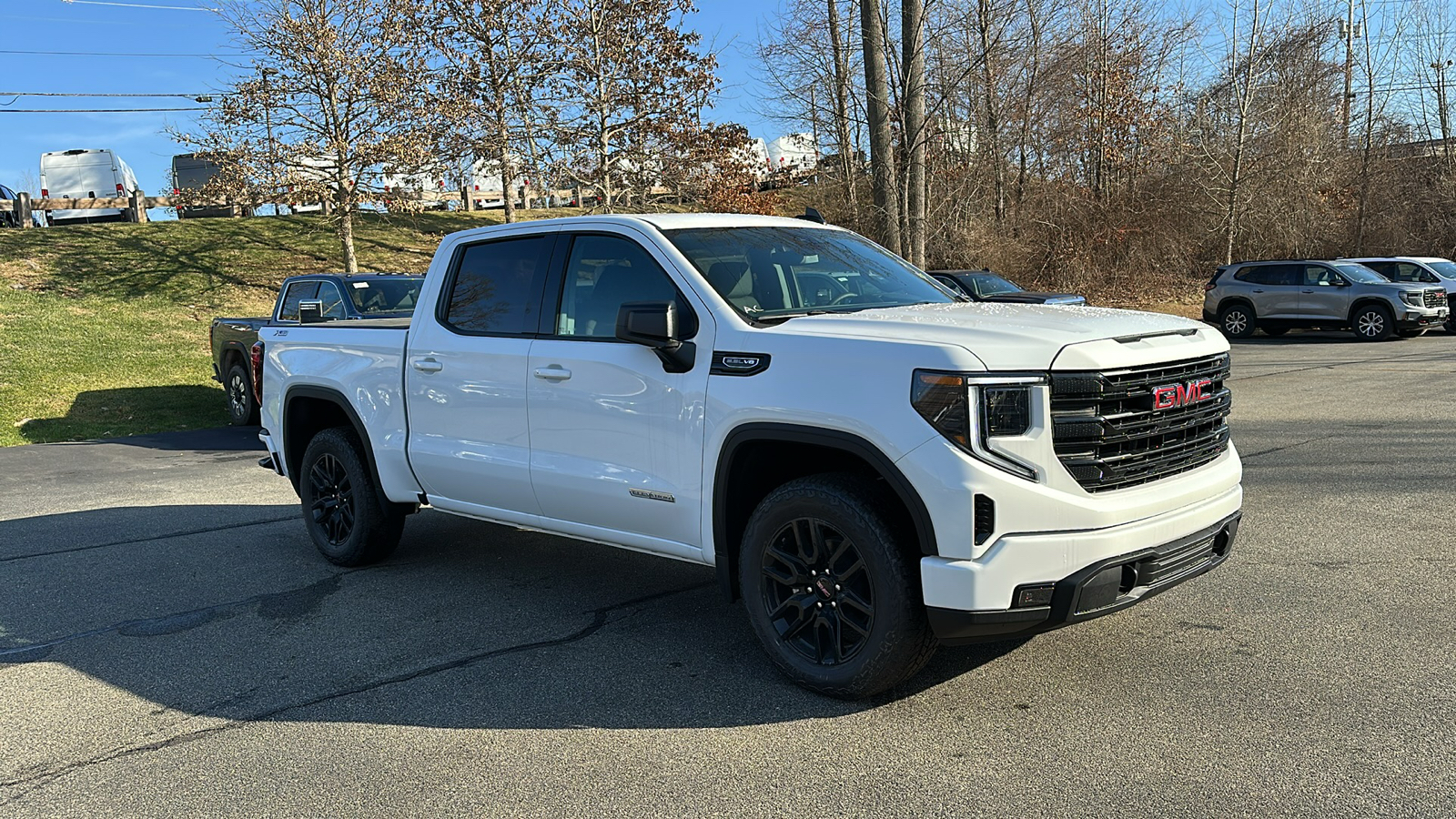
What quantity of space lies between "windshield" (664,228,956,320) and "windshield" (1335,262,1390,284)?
68.4 ft

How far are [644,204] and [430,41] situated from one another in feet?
19.2

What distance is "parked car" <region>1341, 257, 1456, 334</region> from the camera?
2353cm

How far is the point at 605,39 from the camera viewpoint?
78.6 feet

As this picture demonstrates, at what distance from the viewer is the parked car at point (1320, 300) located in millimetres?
22344

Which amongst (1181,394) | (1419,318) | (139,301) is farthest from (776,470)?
(139,301)

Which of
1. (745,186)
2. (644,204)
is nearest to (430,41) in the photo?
(644,204)

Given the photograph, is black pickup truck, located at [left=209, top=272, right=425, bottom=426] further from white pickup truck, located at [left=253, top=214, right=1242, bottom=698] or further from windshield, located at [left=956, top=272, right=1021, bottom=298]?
windshield, located at [left=956, top=272, right=1021, bottom=298]

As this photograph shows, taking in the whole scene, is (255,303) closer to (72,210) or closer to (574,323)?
(72,210)

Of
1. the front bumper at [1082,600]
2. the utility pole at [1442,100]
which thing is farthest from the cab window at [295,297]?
the utility pole at [1442,100]

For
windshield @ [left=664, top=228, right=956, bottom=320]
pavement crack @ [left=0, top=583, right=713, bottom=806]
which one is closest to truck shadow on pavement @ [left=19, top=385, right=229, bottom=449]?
pavement crack @ [left=0, top=583, right=713, bottom=806]

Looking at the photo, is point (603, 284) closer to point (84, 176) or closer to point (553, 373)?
point (553, 373)

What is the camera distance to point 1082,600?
3881 mm

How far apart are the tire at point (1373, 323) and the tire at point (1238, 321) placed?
199 centimetres

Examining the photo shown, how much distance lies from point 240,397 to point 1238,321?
Result: 20.0m
